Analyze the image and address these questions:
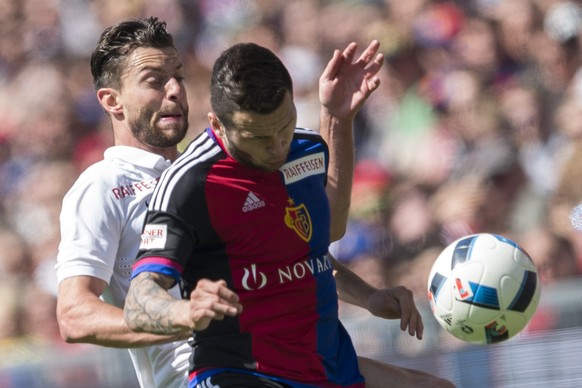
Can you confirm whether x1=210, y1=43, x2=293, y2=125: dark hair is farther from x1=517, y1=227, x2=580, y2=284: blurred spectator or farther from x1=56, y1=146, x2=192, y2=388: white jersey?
x1=517, y1=227, x2=580, y2=284: blurred spectator

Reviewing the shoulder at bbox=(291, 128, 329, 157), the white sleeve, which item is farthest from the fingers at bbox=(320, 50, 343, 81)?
the white sleeve

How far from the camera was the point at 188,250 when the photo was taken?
12.5 feet

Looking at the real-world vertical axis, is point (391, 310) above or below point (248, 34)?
below

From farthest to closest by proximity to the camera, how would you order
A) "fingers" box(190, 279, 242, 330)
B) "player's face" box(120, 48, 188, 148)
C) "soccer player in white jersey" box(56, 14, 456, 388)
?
1. "player's face" box(120, 48, 188, 148)
2. "soccer player in white jersey" box(56, 14, 456, 388)
3. "fingers" box(190, 279, 242, 330)

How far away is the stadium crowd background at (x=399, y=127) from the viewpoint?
753cm

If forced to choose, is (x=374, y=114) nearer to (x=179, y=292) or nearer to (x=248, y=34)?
(x=248, y=34)

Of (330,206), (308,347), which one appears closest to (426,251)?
(330,206)

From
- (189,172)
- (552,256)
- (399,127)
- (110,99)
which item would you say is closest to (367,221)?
(399,127)

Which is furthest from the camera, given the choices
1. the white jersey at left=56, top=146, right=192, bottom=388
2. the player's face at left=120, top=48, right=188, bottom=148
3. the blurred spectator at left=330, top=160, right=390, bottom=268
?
the blurred spectator at left=330, top=160, right=390, bottom=268

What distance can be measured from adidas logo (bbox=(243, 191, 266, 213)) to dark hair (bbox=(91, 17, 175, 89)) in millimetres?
969

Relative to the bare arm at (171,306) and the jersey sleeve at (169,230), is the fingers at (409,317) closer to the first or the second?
the jersey sleeve at (169,230)

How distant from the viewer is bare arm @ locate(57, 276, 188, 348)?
153 inches

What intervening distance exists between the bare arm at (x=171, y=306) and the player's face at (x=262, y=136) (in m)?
0.56

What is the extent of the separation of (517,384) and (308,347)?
2.82m
